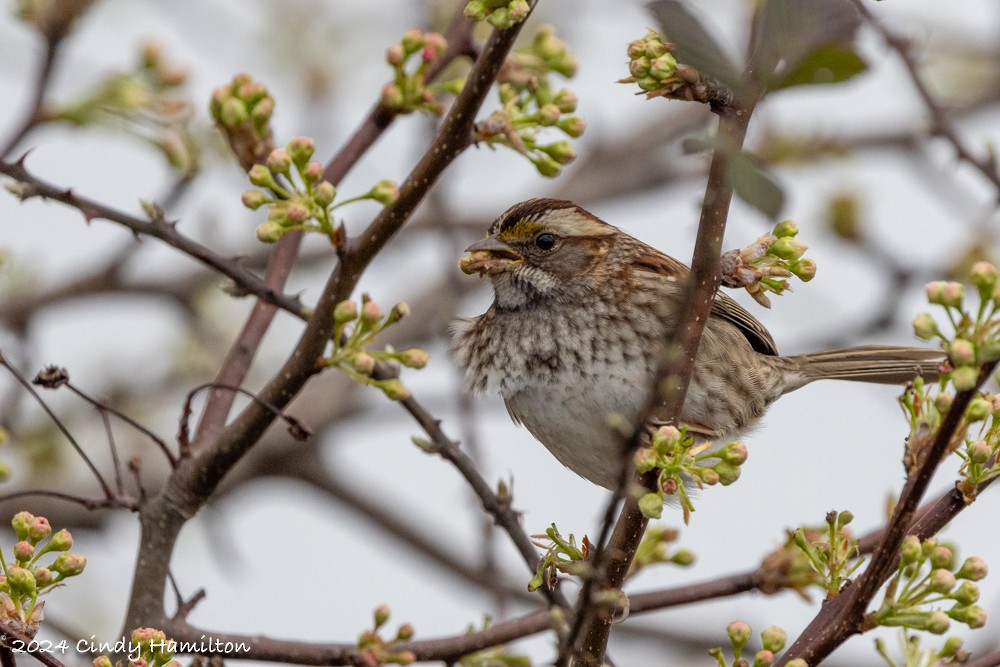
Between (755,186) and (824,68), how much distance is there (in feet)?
0.56

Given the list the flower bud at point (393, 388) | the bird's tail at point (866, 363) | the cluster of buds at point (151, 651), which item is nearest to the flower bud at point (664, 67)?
the flower bud at point (393, 388)

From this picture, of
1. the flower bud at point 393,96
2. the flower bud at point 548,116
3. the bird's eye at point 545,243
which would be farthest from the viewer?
the bird's eye at point 545,243

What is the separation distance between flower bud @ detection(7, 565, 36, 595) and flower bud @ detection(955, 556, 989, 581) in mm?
1783

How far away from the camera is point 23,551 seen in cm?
251

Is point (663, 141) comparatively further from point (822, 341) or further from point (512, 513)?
point (512, 513)

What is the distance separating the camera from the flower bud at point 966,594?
2.50m

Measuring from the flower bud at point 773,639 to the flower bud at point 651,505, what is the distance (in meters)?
0.34

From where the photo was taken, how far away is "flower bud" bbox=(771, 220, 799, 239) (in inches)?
105

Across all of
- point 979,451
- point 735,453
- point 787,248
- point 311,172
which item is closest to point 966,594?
point 979,451

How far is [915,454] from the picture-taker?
252 cm

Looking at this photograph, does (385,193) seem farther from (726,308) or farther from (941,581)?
(726,308)

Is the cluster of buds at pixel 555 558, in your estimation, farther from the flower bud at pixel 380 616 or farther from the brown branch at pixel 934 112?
the brown branch at pixel 934 112

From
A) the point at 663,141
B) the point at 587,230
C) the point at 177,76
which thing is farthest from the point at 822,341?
the point at 177,76

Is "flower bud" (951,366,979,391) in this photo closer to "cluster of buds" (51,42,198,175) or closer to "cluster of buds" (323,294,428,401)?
"cluster of buds" (323,294,428,401)
